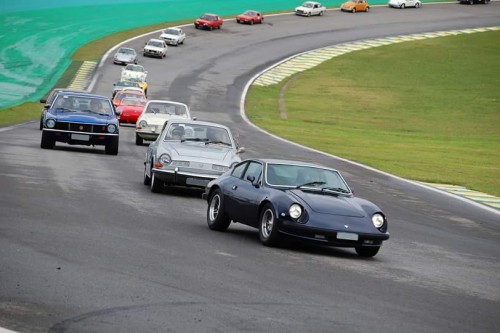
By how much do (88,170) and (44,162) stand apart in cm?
151

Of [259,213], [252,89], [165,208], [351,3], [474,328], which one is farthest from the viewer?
[351,3]

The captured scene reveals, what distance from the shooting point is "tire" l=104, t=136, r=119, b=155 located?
28.6 metres

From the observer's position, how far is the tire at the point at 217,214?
1556cm

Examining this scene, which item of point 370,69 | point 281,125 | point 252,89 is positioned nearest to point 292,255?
point 281,125

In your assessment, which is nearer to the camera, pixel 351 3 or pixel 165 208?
pixel 165 208

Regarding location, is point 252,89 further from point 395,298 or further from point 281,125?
point 395,298

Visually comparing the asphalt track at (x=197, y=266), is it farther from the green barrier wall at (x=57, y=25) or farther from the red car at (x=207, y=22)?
the red car at (x=207, y=22)

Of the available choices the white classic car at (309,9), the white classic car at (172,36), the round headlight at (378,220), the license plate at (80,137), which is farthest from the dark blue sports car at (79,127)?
the white classic car at (309,9)

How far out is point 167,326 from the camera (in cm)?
846

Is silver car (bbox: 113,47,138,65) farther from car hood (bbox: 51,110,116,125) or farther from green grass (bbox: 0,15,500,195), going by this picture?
car hood (bbox: 51,110,116,125)

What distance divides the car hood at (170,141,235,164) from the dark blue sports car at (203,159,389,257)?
162 inches

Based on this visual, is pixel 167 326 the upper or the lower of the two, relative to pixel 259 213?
upper

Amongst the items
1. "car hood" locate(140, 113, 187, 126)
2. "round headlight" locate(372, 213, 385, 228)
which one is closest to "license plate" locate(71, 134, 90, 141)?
"car hood" locate(140, 113, 187, 126)

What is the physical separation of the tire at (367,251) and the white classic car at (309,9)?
90297 mm
